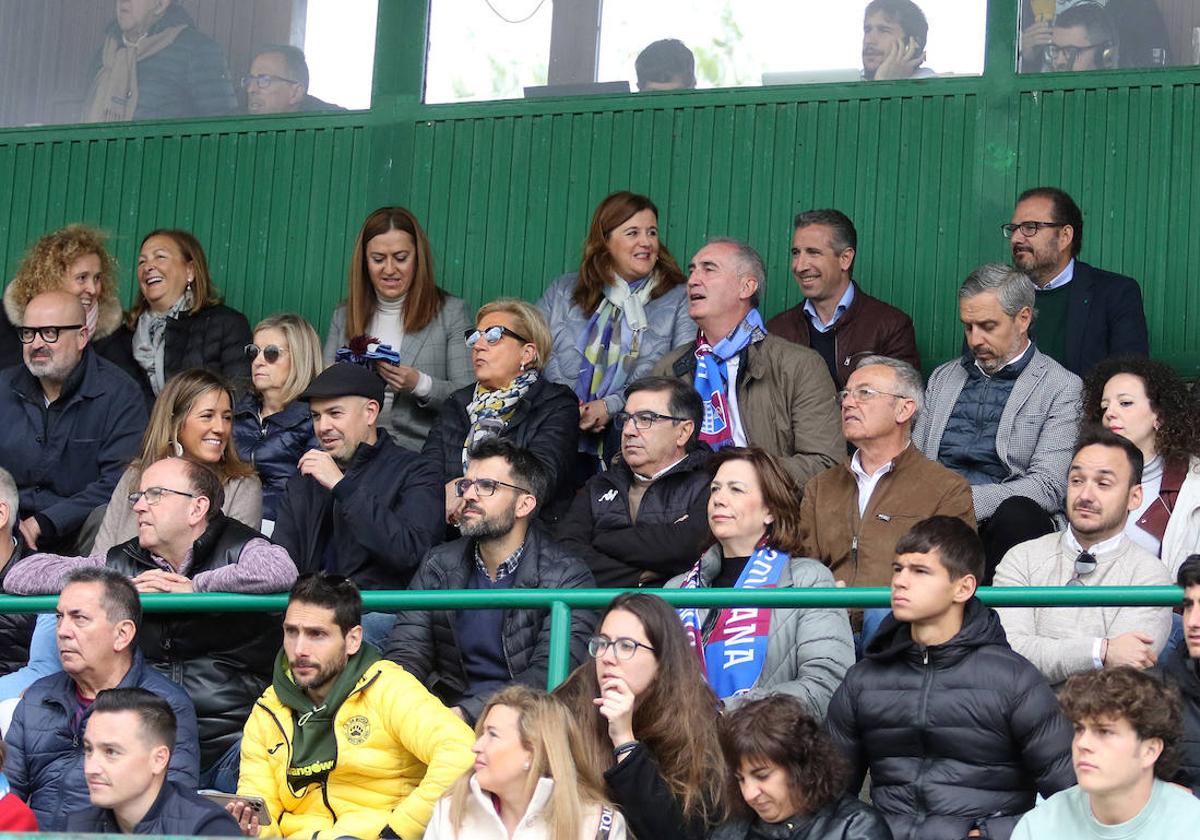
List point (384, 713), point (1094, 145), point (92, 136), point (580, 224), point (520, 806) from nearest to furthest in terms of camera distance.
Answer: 1. point (520, 806)
2. point (384, 713)
3. point (1094, 145)
4. point (580, 224)
5. point (92, 136)

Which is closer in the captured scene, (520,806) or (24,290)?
(520,806)

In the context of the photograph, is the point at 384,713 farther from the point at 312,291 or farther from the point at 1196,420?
the point at 312,291

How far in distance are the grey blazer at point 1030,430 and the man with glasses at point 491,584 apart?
1617 mm

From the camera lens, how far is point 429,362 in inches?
374

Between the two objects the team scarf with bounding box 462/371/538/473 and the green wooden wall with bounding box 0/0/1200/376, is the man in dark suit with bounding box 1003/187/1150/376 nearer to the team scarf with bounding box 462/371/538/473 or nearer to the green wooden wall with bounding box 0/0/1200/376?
the green wooden wall with bounding box 0/0/1200/376

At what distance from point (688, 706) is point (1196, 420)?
2498 millimetres

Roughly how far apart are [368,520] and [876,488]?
1.81m

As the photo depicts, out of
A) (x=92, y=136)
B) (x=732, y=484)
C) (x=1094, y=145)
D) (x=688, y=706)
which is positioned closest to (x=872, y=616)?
(x=732, y=484)

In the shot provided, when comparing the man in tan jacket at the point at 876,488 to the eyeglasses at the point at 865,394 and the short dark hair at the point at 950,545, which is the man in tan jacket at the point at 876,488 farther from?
the short dark hair at the point at 950,545

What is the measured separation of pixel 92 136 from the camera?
1099 centimetres

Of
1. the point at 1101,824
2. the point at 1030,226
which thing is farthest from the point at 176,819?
the point at 1030,226

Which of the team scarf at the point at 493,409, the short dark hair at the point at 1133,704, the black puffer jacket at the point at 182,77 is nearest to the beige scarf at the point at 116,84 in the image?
the black puffer jacket at the point at 182,77

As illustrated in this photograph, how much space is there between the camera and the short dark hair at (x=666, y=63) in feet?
33.5

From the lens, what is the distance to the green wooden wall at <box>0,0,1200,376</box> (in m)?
9.57
